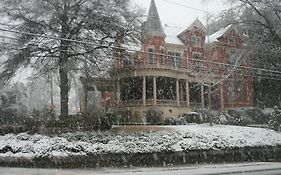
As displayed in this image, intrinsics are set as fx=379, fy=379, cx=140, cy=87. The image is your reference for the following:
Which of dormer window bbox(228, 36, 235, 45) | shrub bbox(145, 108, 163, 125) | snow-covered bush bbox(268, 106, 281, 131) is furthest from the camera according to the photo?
dormer window bbox(228, 36, 235, 45)

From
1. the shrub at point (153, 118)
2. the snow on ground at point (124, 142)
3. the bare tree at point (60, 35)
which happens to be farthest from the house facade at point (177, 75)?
the snow on ground at point (124, 142)

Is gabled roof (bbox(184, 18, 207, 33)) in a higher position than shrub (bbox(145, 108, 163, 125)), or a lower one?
higher

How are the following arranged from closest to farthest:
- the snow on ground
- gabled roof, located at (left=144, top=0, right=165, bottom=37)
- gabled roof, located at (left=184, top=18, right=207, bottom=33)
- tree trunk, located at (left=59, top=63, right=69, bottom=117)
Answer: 1. the snow on ground
2. tree trunk, located at (left=59, top=63, right=69, bottom=117)
3. gabled roof, located at (left=144, top=0, right=165, bottom=37)
4. gabled roof, located at (left=184, top=18, right=207, bottom=33)

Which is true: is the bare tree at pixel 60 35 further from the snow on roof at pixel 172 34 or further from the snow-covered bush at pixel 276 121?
the snow on roof at pixel 172 34

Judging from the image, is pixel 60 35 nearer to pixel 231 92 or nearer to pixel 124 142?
pixel 124 142

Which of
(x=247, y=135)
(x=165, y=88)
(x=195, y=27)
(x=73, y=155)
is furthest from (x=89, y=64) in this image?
(x=195, y=27)

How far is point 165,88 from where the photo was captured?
42719 millimetres

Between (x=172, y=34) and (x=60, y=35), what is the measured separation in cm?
2207

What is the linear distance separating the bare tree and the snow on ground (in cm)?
682

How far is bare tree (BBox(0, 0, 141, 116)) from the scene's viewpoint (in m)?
26.9

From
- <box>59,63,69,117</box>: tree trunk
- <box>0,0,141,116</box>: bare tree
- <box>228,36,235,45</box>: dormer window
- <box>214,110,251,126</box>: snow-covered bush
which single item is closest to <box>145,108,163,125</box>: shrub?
<box>214,110,251,126</box>: snow-covered bush

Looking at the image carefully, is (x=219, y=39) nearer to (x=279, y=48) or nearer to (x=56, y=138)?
(x=279, y=48)

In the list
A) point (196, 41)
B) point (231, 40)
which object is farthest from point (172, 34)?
point (231, 40)

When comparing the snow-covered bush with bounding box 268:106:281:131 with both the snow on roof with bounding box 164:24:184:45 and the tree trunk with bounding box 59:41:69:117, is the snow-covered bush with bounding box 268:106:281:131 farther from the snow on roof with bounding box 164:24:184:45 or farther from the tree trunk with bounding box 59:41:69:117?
the snow on roof with bounding box 164:24:184:45
